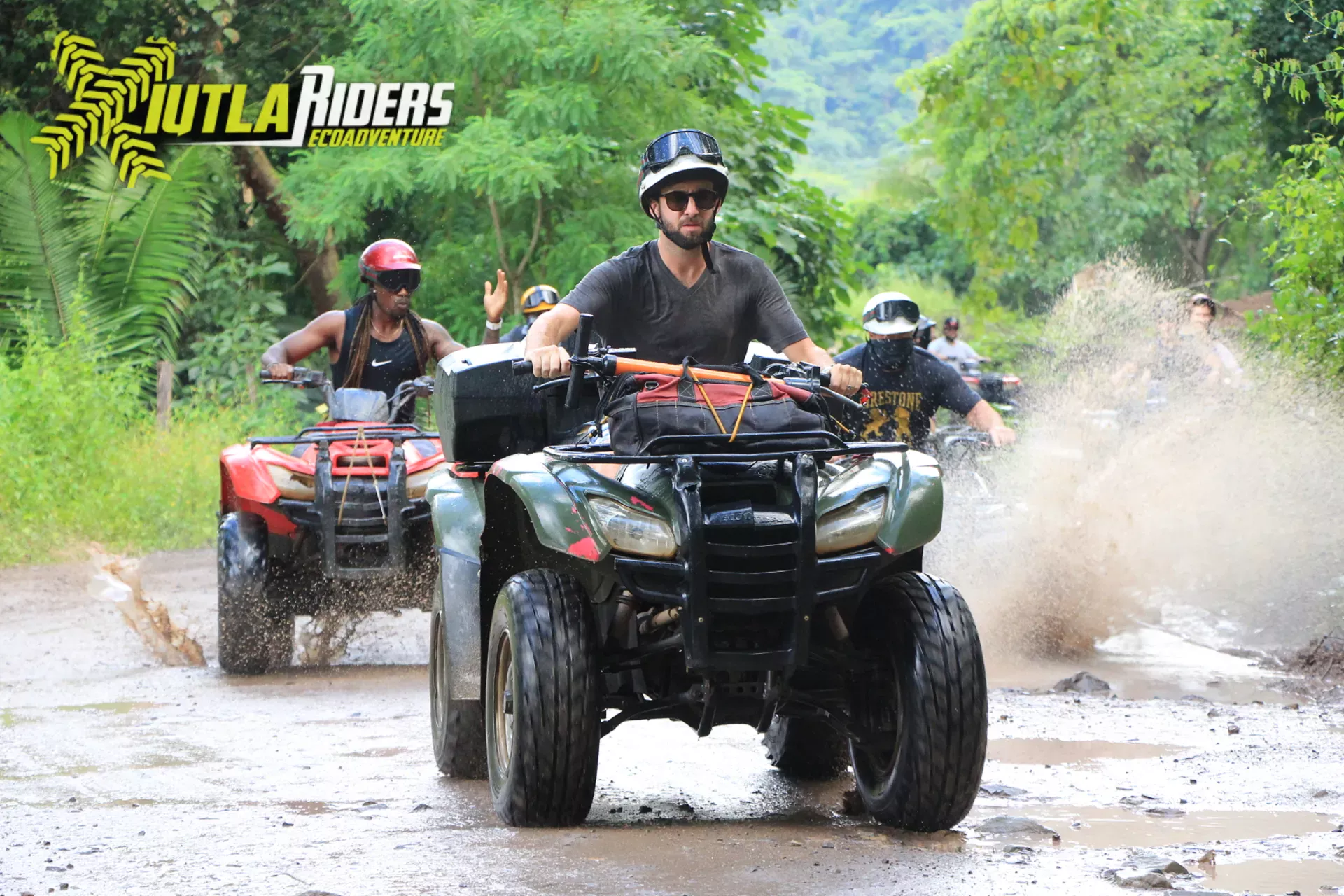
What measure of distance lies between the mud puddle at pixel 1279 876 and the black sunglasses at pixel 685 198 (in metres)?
2.55

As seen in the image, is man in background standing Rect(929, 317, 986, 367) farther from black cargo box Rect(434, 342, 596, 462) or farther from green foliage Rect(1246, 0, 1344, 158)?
black cargo box Rect(434, 342, 596, 462)

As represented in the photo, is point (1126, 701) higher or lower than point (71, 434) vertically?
lower

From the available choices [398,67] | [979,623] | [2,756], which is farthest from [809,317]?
[2,756]

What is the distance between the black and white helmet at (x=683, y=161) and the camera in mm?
5980

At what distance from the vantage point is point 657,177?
19.8 ft

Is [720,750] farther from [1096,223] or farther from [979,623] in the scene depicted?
[1096,223]

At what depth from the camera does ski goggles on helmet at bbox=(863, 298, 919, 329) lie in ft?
34.4

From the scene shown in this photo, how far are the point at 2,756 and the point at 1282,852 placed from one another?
475 cm

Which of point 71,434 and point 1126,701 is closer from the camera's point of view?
point 1126,701

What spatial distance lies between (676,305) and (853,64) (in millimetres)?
145267

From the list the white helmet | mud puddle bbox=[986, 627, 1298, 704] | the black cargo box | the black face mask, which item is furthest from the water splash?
the black cargo box

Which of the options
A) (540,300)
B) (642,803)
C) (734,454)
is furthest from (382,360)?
(734,454)

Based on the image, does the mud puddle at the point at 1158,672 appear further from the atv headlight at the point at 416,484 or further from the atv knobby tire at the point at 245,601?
the atv knobby tire at the point at 245,601

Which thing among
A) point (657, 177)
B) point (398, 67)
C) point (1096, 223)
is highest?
point (1096, 223)
